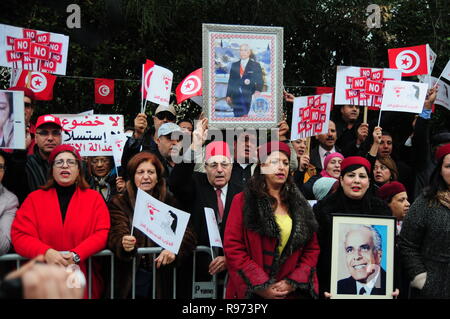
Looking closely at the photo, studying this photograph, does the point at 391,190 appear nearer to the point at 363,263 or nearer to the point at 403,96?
the point at 363,263

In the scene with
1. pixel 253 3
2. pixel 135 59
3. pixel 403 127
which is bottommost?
pixel 403 127

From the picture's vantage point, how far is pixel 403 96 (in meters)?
6.64

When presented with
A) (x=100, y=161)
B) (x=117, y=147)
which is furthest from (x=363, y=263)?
(x=100, y=161)

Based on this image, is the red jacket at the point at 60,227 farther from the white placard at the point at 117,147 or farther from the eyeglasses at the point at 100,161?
the eyeglasses at the point at 100,161

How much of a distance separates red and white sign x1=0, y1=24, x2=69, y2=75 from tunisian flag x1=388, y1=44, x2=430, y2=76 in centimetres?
415

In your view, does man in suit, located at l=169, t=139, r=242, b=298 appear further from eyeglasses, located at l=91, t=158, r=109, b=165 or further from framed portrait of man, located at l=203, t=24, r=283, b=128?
eyeglasses, located at l=91, t=158, r=109, b=165

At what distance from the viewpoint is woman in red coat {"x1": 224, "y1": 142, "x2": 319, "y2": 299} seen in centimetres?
418

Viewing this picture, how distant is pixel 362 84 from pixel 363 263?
371 cm

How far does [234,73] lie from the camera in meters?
5.98

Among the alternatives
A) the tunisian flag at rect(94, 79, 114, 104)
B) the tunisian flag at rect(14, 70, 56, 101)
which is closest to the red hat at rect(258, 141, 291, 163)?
the tunisian flag at rect(14, 70, 56, 101)

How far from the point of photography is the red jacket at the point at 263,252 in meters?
4.20
